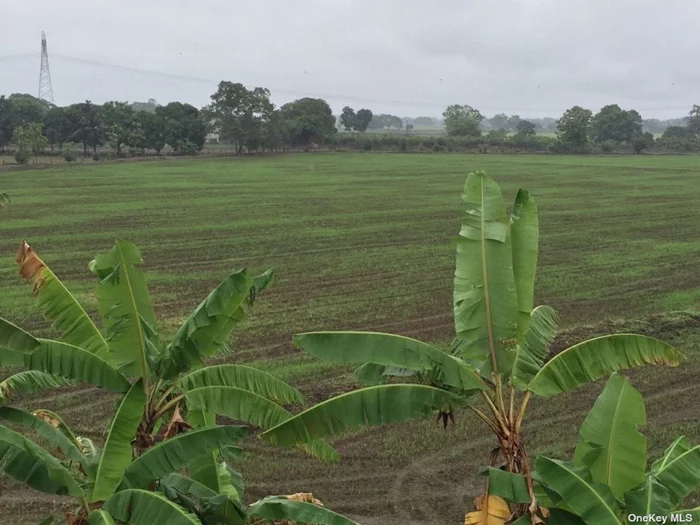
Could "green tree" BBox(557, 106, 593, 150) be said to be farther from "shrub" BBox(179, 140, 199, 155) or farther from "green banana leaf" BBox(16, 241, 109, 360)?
"green banana leaf" BBox(16, 241, 109, 360)

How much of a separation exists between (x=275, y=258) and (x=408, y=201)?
1716 cm

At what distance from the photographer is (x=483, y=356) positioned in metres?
5.89

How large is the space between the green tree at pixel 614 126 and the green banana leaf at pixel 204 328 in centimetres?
11899

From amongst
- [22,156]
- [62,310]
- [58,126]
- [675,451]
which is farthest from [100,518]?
[58,126]

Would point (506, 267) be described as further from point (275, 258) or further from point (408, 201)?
point (408, 201)

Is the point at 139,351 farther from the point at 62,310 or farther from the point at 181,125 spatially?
the point at 181,125

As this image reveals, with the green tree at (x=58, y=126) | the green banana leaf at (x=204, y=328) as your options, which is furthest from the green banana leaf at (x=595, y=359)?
the green tree at (x=58, y=126)

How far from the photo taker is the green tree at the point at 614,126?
384 ft

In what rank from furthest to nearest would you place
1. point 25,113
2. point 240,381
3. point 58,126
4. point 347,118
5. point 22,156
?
point 347,118
point 25,113
point 58,126
point 22,156
point 240,381

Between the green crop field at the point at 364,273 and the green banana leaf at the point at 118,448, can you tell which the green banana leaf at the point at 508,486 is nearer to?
the green crop field at the point at 364,273

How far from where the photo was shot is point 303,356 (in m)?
15.2

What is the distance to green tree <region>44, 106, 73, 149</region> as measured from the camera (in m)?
79.1

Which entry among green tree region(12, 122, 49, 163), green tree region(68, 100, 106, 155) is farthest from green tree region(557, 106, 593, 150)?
green tree region(12, 122, 49, 163)

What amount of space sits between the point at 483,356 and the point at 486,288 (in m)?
0.54
